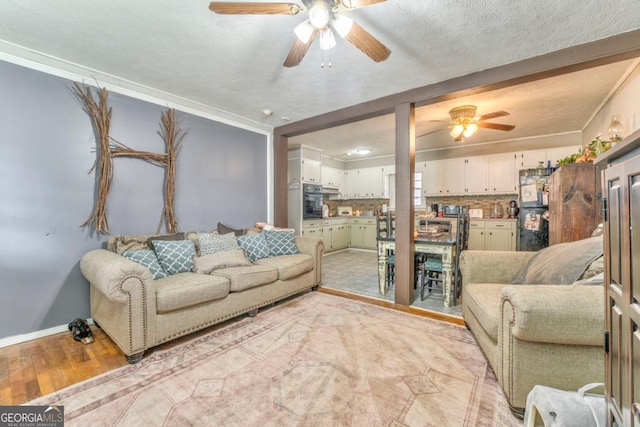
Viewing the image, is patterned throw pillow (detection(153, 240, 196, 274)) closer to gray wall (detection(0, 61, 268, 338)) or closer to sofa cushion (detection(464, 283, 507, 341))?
gray wall (detection(0, 61, 268, 338))

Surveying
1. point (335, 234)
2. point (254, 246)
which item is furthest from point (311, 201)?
point (254, 246)

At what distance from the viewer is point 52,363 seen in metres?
1.93

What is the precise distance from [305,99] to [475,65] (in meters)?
1.82

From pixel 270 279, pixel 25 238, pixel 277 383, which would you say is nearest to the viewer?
pixel 277 383

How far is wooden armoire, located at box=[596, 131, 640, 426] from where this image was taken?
672mm

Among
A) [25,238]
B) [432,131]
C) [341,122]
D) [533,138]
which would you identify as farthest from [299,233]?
[533,138]

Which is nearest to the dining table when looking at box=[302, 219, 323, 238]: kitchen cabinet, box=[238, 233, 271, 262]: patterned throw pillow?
box=[238, 233, 271, 262]: patterned throw pillow

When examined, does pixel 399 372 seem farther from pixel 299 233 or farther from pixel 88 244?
pixel 299 233

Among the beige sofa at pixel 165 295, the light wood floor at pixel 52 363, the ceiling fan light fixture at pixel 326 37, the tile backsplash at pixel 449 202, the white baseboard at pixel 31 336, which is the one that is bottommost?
the light wood floor at pixel 52 363

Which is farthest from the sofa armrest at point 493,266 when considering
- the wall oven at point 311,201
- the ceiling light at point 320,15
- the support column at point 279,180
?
the wall oven at point 311,201

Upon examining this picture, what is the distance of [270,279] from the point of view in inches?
112

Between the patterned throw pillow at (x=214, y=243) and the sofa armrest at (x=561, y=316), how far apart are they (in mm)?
2657

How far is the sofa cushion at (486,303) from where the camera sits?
5.43 feet

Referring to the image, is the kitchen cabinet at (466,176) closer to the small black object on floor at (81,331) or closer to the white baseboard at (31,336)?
the small black object on floor at (81,331)
